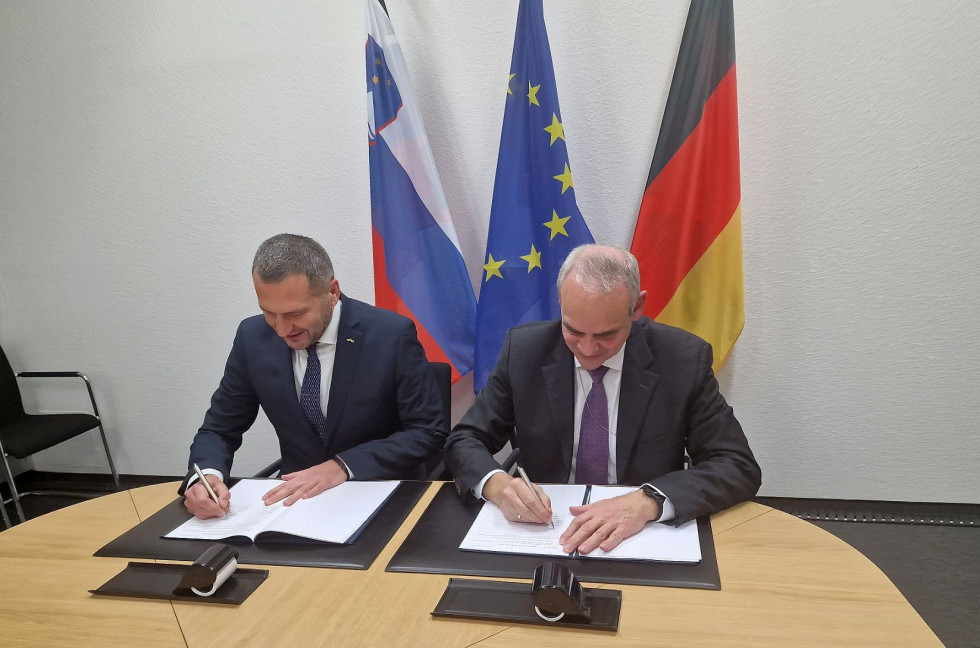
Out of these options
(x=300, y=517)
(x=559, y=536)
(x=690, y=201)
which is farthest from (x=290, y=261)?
(x=690, y=201)

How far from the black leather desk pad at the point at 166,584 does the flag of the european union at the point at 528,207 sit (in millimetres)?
1606

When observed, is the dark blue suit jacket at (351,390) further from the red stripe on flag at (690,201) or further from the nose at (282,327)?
the red stripe on flag at (690,201)

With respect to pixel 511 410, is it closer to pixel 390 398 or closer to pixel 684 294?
pixel 390 398

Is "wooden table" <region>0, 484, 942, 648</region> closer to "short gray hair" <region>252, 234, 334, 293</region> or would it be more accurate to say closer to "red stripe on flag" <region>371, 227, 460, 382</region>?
"short gray hair" <region>252, 234, 334, 293</region>

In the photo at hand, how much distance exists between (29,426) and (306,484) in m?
2.53

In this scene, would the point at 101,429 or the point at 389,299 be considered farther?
the point at 101,429

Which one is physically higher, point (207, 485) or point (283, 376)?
point (283, 376)

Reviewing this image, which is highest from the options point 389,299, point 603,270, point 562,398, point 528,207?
point 528,207

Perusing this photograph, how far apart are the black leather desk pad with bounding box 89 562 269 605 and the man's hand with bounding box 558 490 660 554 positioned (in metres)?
0.62

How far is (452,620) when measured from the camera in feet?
3.81

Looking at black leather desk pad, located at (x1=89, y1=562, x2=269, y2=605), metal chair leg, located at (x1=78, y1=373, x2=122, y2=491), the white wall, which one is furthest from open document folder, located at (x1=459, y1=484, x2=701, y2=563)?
metal chair leg, located at (x1=78, y1=373, x2=122, y2=491)

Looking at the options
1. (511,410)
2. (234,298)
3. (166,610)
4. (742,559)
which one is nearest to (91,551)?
(166,610)

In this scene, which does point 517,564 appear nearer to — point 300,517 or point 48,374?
point 300,517

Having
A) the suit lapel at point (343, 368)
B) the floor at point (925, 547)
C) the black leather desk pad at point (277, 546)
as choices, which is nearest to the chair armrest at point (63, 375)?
the suit lapel at point (343, 368)
